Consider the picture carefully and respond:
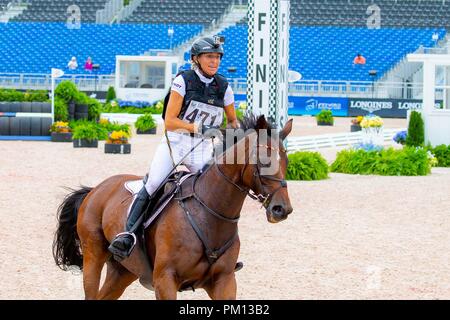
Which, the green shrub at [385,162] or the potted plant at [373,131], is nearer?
the green shrub at [385,162]

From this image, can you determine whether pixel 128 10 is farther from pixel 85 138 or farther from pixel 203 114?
pixel 203 114

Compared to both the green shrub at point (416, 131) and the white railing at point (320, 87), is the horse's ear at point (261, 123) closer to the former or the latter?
the green shrub at point (416, 131)

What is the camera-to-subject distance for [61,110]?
29.4 m

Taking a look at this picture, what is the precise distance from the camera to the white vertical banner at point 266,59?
1839 centimetres

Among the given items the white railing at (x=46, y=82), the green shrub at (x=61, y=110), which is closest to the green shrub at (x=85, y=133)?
the green shrub at (x=61, y=110)

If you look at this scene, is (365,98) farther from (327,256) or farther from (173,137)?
(173,137)

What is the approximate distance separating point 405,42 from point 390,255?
44.2 m

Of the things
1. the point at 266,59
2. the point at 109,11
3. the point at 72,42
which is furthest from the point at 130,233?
the point at 109,11

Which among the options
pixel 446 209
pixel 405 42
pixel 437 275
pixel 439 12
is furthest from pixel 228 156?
Answer: pixel 439 12

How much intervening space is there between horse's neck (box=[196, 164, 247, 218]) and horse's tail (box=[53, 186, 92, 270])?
1807mm

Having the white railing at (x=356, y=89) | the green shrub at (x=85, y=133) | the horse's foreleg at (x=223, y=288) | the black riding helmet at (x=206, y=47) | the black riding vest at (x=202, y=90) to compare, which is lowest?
the horse's foreleg at (x=223, y=288)

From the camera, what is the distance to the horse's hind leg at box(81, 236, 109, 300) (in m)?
7.51

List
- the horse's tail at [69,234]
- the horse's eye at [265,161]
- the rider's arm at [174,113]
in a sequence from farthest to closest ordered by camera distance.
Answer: the horse's tail at [69,234]
the rider's arm at [174,113]
the horse's eye at [265,161]

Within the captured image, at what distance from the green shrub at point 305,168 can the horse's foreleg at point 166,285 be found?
12981 millimetres
